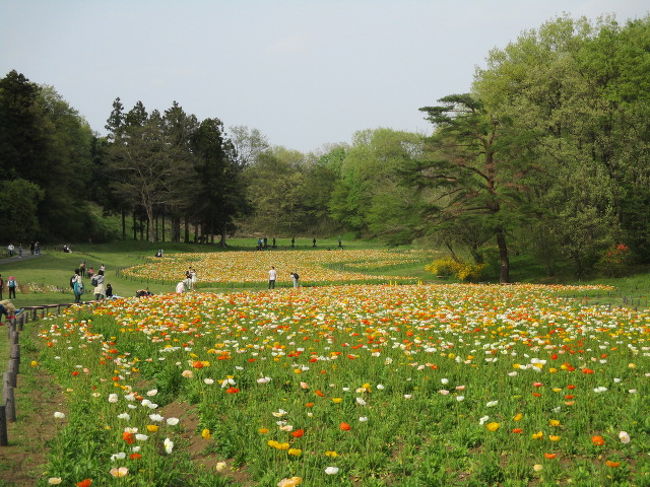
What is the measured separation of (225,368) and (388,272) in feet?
131

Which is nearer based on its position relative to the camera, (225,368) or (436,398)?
(436,398)

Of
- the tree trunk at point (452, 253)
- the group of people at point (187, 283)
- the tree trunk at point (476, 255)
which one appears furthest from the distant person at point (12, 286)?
the tree trunk at point (476, 255)

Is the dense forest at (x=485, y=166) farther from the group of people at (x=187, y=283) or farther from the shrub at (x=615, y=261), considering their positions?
the group of people at (x=187, y=283)

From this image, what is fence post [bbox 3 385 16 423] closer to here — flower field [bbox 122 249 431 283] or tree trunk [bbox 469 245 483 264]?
flower field [bbox 122 249 431 283]

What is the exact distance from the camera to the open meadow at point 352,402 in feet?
19.1

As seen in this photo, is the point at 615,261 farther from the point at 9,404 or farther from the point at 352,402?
the point at 9,404

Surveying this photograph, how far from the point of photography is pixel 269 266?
5194 cm

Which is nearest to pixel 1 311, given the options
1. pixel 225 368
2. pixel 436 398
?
pixel 225 368

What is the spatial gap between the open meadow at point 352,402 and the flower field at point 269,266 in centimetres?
2434

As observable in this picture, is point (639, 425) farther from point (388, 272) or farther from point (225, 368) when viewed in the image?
point (388, 272)

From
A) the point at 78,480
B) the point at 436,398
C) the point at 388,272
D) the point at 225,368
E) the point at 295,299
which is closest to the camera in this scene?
the point at 78,480

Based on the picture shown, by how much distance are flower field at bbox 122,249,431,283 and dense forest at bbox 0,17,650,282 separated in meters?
4.96

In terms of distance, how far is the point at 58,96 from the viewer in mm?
92938

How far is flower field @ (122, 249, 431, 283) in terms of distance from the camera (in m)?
38.8
